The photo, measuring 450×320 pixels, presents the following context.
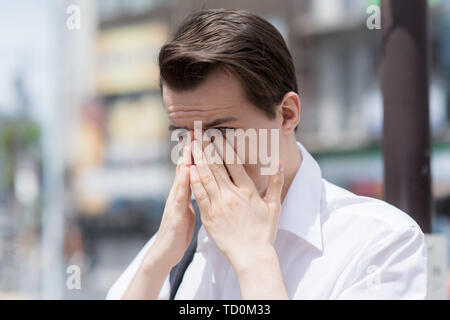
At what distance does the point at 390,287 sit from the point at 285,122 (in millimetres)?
605

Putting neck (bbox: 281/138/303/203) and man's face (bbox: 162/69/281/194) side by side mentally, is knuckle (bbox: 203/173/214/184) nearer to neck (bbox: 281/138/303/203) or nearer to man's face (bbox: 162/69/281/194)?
man's face (bbox: 162/69/281/194)

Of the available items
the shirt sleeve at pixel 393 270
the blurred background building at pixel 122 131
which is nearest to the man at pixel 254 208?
the shirt sleeve at pixel 393 270

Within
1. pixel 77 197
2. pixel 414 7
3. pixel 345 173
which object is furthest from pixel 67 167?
pixel 414 7

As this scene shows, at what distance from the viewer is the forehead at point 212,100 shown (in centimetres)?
175

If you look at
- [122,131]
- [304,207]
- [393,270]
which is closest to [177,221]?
[304,207]

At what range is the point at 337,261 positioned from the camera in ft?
5.54

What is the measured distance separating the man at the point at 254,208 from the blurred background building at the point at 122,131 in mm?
6163

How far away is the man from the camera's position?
1571 millimetres

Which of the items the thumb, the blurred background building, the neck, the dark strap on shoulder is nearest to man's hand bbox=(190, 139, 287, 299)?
the thumb

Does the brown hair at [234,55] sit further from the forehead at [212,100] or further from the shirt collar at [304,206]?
the shirt collar at [304,206]

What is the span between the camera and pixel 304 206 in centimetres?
185

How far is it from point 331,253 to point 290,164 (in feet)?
1.11

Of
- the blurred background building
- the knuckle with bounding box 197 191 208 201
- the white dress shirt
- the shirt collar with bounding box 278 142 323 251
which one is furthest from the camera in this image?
the blurred background building

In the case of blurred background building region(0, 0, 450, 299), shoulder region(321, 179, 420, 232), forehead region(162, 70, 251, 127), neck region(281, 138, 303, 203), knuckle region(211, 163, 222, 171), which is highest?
forehead region(162, 70, 251, 127)
